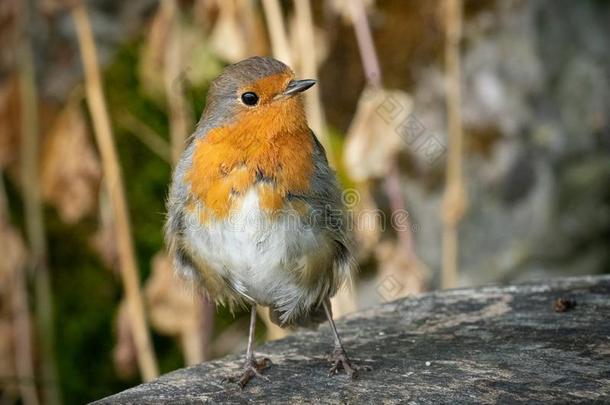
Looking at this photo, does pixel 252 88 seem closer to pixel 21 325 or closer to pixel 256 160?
pixel 256 160

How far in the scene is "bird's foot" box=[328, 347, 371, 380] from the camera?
264 centimetres

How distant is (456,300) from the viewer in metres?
3.25

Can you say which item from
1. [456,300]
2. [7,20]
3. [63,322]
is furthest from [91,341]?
[456,300]

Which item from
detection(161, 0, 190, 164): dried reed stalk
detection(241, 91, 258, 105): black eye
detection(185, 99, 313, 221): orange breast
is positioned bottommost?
detection(185, 99, 313, 221): orange breast

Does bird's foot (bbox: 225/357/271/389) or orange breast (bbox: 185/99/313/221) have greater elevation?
orange breast (bbox: 185/99/313/221)

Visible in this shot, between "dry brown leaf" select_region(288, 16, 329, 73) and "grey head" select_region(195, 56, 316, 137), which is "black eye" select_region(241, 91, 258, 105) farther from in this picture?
"dry brown leaf" select_region(288, 16, 329, 73)

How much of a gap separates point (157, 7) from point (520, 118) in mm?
2007

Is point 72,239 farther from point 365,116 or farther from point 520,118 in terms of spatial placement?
point 520,118

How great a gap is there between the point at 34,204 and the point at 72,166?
30 centimetres

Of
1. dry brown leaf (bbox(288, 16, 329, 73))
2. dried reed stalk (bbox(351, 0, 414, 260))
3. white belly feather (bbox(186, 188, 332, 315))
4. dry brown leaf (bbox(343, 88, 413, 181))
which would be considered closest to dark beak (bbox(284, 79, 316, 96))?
white belly feather (bbox(186, 188, 332, 315))

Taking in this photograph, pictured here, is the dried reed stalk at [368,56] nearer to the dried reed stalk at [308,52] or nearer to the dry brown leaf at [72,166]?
the dried reed stalk at [308,52]

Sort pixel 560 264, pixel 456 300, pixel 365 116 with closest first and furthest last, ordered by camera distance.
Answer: pixel 456 300
pixel 365 116
pixel 560 264

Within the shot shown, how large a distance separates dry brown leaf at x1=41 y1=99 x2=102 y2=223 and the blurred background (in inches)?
0.4

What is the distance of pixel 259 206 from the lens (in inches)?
108
